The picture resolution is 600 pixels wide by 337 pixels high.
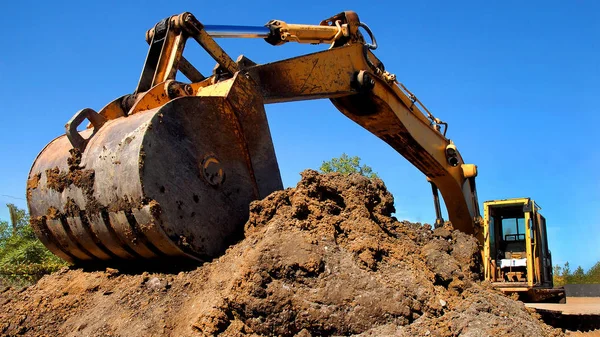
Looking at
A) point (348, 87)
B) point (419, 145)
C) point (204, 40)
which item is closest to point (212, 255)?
point (204, 40)

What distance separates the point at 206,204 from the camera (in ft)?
15.9

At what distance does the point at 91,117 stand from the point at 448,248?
131 inches

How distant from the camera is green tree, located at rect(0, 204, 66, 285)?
14836 millimetres

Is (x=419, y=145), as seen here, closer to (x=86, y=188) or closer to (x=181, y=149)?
(x=181, y=149)

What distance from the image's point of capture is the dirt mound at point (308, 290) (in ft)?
12.5

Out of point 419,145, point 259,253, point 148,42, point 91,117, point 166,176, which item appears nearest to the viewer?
point 259,253

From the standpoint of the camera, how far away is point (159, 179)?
14.9ft

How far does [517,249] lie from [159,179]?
8.37 m

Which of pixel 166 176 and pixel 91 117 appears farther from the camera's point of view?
pixel 91 117

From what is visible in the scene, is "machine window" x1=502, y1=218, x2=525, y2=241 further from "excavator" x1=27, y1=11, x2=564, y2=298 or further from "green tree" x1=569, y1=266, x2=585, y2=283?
"green tree" x1=569, y1=266, x2=585, y2=283

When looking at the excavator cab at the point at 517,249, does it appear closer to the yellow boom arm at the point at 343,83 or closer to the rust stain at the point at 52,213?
the yellow boom arm at the point at 343,83

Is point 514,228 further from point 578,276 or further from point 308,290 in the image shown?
point 578,276

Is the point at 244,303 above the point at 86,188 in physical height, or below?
below

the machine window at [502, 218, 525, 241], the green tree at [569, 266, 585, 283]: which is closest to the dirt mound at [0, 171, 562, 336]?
the machine window at [502, 218, 525, 241]
